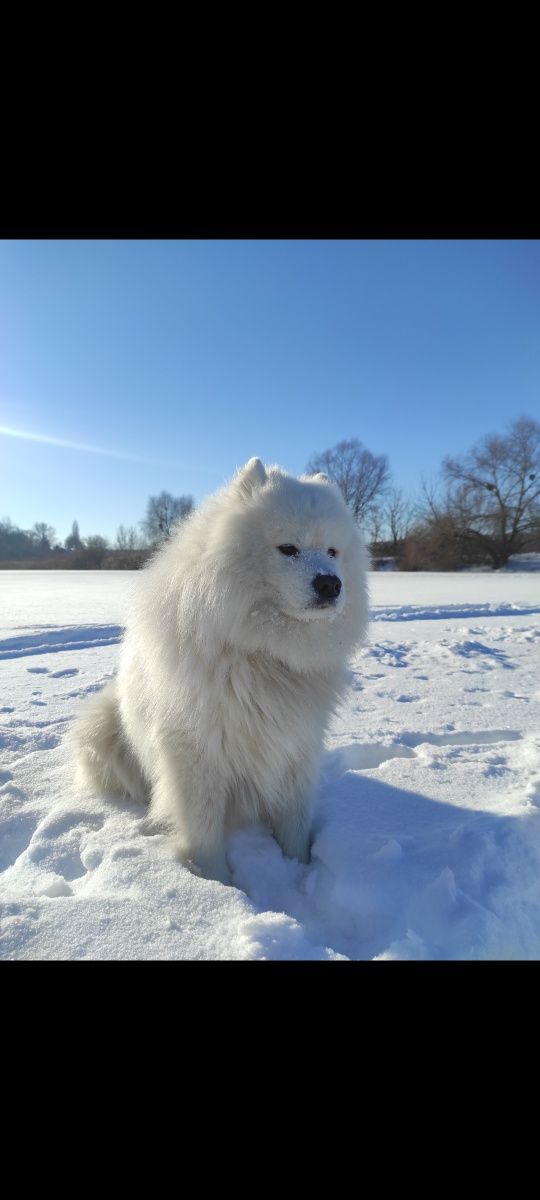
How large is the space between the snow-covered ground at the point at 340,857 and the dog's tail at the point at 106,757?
10cm

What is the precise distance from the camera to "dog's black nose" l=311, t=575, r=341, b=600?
2.07m

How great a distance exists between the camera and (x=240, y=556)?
2.18m

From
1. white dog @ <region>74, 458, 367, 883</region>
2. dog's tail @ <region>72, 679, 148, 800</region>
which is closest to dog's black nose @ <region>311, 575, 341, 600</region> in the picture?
white dog @ <region>74, 458, 367, 883</region>

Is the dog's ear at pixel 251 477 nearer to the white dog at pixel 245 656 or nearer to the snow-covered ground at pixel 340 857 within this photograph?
the white dog at pixel 245 656

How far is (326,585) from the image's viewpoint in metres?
2.07

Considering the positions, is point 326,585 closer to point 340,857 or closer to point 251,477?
point 251,477

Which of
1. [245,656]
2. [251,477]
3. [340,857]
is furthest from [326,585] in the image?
[340,857]

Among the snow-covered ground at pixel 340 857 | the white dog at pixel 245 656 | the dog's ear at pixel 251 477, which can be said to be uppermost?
the dog's ear at pixel 251 477

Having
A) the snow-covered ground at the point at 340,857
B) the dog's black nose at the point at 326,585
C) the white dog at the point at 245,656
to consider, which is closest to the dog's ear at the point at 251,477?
the white dog at the point at 245,656

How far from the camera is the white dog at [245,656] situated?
84.6 inches

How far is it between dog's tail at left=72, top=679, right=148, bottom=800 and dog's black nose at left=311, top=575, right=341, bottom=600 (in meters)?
1.40

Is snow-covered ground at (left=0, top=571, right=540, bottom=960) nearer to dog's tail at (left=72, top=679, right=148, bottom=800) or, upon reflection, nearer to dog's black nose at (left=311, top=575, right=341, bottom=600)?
dog's tail at (left=72, top=679, right=148, bottom=800)
